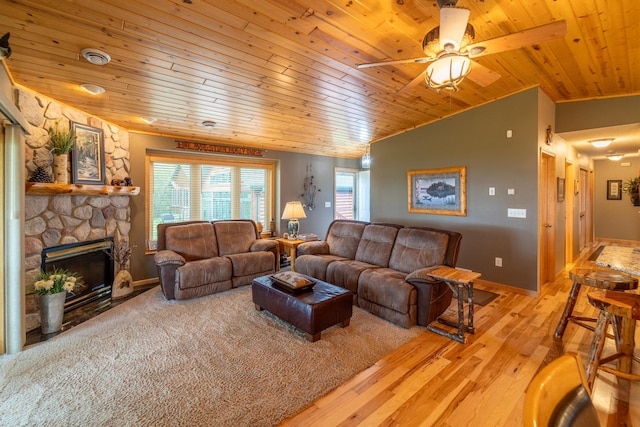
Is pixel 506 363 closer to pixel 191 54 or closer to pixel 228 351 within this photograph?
pixel 228 351

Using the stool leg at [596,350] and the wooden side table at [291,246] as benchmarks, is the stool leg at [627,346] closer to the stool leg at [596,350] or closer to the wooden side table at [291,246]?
the stool leg at [596,350]

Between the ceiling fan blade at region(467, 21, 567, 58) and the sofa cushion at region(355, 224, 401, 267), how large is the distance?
241cm

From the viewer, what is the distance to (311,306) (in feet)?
8.64

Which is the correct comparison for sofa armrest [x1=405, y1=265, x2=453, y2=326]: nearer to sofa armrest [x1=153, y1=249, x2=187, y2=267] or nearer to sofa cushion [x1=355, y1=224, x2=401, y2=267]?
sofa cushion [x1=355, y1=224, x2=401, y2=267]

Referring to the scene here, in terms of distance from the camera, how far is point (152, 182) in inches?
184

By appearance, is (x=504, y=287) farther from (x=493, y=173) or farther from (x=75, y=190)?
(x=75, y=190)

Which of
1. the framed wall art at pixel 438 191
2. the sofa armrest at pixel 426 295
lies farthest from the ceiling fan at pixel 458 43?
the framed wall art at pixel 438 191

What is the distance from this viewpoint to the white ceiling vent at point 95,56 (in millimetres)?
2298

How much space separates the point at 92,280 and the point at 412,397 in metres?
4.04

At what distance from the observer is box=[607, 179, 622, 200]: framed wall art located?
7477mm

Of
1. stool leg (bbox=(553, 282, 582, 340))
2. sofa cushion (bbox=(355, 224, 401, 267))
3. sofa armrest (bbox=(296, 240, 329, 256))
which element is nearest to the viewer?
stool leg (bbox=(553, 282, 582, 340))

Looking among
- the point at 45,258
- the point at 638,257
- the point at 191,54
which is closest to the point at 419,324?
the point at 638,257

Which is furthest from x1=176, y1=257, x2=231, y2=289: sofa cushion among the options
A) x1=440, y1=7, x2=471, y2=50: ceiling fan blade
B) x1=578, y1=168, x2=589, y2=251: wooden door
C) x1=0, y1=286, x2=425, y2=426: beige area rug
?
x1=578, y1=168, x2=589, y2=251: wooden door

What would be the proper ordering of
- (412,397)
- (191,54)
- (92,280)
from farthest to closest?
1. (92,280)
2. (191,54)
3. (412,397)
